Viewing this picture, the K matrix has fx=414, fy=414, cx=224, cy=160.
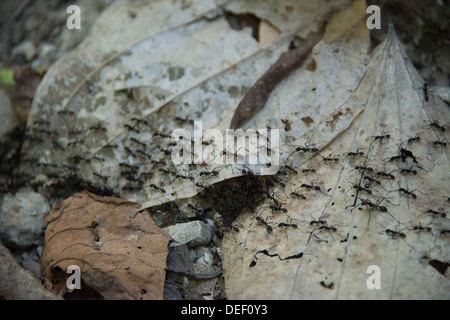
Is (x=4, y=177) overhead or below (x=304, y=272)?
overhead

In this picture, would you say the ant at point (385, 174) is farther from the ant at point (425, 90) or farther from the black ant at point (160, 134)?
the black ant at point (160, 134)

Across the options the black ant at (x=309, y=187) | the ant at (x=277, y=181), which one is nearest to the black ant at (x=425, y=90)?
the black ant at (x=309, y=187)

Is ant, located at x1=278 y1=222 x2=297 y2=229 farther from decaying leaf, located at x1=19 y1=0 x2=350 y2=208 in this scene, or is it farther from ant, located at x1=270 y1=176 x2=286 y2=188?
decaying leaf, located at x1=19 y1=0 x2=350 y2=208

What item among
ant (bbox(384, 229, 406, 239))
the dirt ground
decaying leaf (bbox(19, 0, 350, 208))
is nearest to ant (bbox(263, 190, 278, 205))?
decaying leaf (bbox(19, 0, 350, 208))

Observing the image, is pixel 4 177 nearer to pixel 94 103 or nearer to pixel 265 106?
pixel 94 103

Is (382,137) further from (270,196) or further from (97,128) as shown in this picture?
(97,128)

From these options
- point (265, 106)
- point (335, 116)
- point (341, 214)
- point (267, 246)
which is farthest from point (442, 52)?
point (267, 246)
